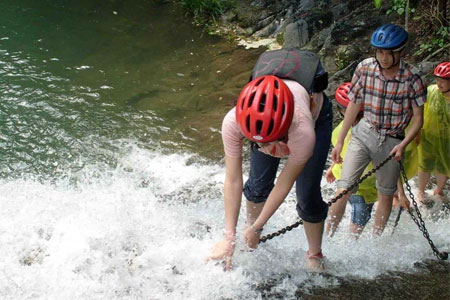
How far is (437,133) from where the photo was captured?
192 inches

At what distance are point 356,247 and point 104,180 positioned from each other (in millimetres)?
3269

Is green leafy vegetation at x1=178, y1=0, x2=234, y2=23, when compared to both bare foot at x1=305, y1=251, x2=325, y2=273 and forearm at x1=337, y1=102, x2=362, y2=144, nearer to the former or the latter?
forearm at x1=337, y1=102, x2=362, y2=144

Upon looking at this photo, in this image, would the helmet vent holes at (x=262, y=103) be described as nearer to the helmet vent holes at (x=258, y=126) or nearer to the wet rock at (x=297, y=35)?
the helmet vent holes at (x=258, y=126)

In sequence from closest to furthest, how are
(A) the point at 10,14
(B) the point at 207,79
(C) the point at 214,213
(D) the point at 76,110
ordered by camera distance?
(C) the point at 214,213
(D) the point at 76,110
(B) the point at 207,79
(A) the point at 10,14

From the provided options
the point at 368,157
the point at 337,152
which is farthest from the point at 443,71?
the point at 337,152

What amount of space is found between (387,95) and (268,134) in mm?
1635

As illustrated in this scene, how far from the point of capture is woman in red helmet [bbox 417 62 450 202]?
4559 millimetres

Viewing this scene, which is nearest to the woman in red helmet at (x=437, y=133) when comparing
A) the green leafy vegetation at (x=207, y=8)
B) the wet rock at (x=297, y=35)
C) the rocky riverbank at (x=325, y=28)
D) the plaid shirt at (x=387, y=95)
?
the plaid shirt at (x=387, y=95)

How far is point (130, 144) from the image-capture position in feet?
24.3

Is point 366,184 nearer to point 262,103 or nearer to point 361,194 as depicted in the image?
point 361,194

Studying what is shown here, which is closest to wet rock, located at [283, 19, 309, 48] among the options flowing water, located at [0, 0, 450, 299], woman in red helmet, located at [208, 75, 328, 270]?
flowing water, located at [0, 0, 450, 299]

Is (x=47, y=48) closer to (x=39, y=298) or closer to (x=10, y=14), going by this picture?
(x=10, y=14)

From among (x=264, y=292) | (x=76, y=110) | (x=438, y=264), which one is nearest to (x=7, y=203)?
(x=76, y=110)

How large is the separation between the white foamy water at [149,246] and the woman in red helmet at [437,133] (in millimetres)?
467
